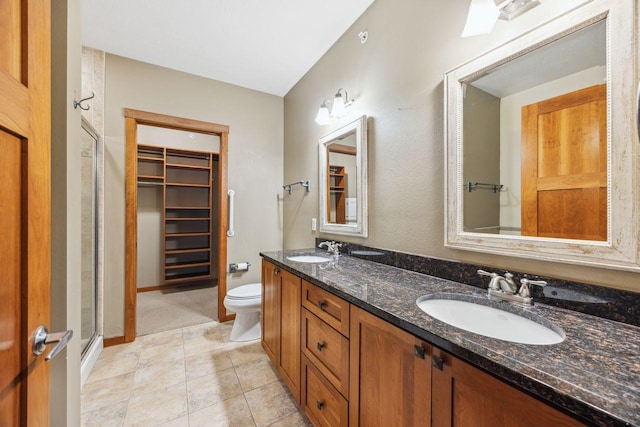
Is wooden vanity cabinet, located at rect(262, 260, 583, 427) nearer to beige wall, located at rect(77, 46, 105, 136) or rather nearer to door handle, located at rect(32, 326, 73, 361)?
door handle, located at rect(32, 326, 73, 361)

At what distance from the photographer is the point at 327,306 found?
1.19m

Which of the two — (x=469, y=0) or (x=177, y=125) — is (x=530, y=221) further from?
(x=177, y=125)

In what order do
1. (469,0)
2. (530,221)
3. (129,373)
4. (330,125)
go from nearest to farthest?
(530,221), (469,0), (129,373), (330,125)

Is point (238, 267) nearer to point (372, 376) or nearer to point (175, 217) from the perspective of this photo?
point (175, 217)

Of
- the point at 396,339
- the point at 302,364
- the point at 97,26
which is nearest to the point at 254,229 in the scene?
the point at 302,364

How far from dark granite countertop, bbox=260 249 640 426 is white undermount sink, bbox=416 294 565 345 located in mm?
33

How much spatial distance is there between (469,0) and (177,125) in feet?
8.16

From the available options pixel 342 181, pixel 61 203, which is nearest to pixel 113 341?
pixel 61 203

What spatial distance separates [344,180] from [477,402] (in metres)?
1.60

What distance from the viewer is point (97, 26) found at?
6.31 ft

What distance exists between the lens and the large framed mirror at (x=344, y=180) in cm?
181

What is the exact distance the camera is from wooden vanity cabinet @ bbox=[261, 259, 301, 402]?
1.47m

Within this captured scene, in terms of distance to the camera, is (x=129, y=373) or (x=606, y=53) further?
(x=129, y=373)

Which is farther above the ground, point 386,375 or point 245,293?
point 386,375
